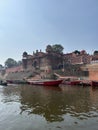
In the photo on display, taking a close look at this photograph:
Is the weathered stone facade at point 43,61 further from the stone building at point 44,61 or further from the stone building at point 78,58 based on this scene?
the stone building at point 78,58

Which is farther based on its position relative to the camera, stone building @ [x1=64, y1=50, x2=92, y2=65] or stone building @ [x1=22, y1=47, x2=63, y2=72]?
stone building @ [x1=22, y1=47, x2=63, y2=72]

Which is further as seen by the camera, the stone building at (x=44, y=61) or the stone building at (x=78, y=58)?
the stone building at (x=44, y=61)

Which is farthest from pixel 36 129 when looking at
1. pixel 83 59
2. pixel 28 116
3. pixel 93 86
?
pixel 83 59

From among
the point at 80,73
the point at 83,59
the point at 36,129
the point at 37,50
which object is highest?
the point at 37,50

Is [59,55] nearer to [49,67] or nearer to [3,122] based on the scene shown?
[49,67]

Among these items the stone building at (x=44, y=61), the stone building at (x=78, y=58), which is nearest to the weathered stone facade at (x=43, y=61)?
the stone building at (x=44, y=61)

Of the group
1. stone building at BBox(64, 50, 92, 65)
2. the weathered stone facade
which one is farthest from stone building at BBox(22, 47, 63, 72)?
stone building at BBox(64, 50, 92, 65)

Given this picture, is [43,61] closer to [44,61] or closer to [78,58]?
[44,61]

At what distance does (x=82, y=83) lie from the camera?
180 ft

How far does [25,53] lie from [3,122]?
3407 inches

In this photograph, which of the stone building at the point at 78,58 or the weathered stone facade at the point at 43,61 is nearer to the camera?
the stone building at the point at 78,58

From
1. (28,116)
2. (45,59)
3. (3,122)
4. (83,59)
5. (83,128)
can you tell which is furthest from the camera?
(45,59)

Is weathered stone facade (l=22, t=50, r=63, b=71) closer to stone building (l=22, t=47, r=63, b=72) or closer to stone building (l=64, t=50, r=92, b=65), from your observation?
stone building (l=22, t=47, r=63, b=72)

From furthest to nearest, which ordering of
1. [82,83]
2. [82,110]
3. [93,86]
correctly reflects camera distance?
[82,83] < [93,86] < [82,110]
